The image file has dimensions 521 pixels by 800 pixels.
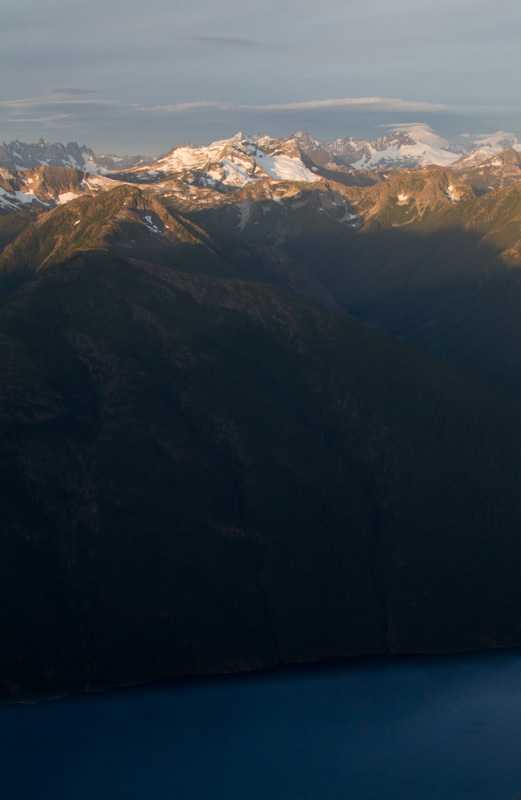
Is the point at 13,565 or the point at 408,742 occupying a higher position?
the point at 13,565

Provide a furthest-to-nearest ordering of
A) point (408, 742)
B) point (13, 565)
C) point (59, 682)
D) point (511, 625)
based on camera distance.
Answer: point (511, 625), point (13, 565), point (59, 682), point (408, 742)

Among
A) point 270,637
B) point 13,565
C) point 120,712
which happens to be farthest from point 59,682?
point 270,637

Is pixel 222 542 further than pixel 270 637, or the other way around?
pixel 222 542

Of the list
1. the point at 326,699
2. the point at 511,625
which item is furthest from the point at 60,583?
the point at 511,625

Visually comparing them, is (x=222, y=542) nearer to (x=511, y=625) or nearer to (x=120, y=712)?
(x=120, y=712)

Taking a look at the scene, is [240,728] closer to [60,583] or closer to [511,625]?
[60,583]

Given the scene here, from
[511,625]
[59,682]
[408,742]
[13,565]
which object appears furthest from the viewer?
[511,625]
